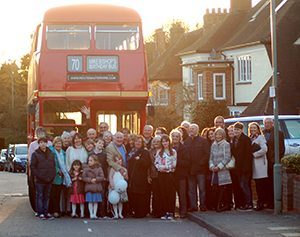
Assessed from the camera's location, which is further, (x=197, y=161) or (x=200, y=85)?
(x=200, y=85)

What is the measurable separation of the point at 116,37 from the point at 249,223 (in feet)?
23.1

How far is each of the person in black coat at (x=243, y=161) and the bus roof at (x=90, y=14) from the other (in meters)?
4.63

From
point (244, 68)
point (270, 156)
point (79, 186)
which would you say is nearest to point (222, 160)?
point (270, 156)

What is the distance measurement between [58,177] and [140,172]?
71.7 inches

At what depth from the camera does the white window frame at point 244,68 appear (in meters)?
53.4

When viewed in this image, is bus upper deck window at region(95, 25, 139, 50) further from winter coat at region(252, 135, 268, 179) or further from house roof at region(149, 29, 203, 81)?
house roof at region(149, 29, 203, 81)

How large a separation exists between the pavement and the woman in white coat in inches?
13.5

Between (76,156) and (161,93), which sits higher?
(161,93)

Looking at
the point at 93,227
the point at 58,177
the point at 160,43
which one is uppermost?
the point at 160,43

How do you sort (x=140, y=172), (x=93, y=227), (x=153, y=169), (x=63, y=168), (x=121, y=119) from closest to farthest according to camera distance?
(x=93, y=227) → (x=153, y=169) → (x=140, y=172) → (x=63, y=168) → (x=121, y=119)

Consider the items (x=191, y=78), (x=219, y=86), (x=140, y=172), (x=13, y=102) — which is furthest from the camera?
(x=13, y=102)

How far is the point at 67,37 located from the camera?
71.8ft

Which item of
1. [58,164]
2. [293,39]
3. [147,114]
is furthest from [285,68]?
[58,164]

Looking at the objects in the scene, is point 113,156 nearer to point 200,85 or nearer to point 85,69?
point 85,69
